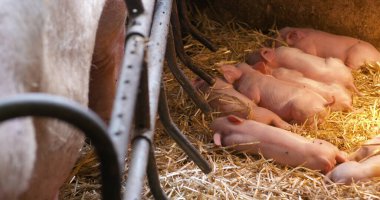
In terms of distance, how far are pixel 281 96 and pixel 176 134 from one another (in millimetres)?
768

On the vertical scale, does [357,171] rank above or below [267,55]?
below

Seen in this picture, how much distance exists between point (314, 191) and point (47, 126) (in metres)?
1.27

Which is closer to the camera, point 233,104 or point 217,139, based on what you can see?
point 217,139

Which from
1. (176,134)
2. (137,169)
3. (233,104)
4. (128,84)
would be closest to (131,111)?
(128,84)

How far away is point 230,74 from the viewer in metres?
2.69

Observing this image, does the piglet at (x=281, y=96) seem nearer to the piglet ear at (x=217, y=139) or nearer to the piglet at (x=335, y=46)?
the piglet ear at (x=217, y=139)

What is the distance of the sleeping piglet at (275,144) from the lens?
7.12 ft

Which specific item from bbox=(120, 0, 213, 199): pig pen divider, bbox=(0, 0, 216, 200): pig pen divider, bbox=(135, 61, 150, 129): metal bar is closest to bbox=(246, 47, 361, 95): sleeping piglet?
bbox=(0, 0, 216, 200): pig pen divider

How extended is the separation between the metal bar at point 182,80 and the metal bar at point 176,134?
0.34 m

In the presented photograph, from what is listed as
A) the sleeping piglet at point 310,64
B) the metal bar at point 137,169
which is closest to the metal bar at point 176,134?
the metal bar at point 137,169

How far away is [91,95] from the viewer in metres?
2.08

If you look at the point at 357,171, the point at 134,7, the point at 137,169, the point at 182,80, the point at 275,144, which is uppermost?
the point at 134,7

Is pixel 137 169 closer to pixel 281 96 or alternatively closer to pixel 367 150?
pixel 367 150

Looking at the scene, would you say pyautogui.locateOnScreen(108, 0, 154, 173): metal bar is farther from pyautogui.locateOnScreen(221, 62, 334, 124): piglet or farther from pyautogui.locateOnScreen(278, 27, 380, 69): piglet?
pyautogui.locateOnScreen(278, 27, 380, 69): piglet
